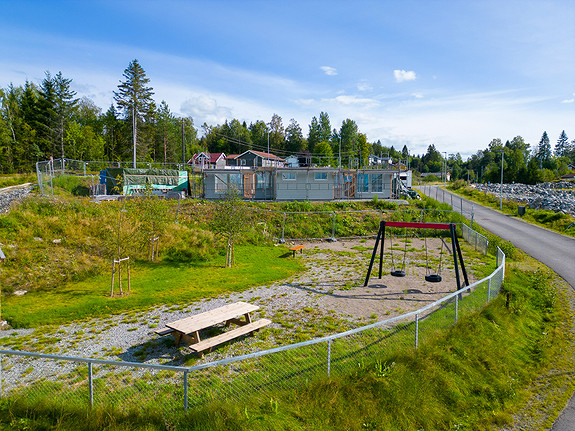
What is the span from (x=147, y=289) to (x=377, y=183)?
31380mm

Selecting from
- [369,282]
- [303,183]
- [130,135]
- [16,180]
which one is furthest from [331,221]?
[130,135]

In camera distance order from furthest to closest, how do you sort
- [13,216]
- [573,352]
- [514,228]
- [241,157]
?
[241,157] → [514,228] → [13,216] → [573,352]

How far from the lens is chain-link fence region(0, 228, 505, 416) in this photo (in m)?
5.95

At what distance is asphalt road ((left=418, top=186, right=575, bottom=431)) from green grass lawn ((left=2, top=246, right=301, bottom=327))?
9.84m

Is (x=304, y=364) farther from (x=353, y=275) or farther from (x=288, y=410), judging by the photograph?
(x=353, y=275)

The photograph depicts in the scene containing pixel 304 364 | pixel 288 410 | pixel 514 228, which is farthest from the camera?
pixel 514 228

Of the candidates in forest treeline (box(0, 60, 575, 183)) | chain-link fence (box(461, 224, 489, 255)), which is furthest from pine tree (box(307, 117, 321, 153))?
chain-link fence (box(461, 224, 489, 255))

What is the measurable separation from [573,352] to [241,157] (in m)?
63.3

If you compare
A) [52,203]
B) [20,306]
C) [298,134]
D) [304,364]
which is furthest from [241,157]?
[304,364]

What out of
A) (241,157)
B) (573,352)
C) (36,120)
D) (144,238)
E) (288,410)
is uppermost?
(36,120)

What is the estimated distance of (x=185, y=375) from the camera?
534cm

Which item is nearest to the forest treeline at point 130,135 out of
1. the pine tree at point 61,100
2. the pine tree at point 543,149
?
the pine tree at point 61,100

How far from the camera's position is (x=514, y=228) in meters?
28.8

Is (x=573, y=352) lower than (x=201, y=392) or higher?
lower
